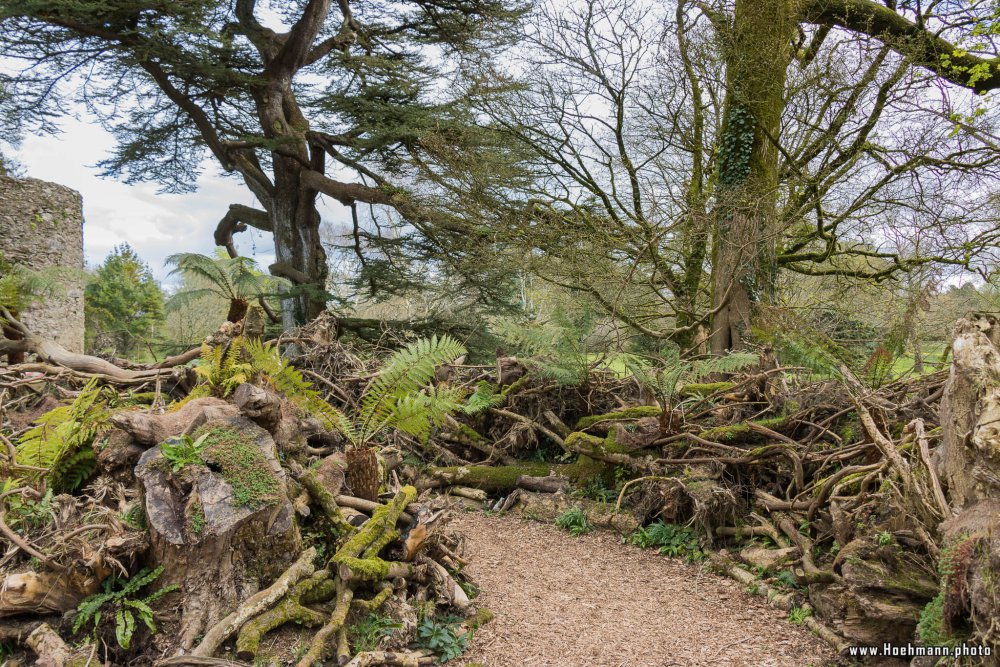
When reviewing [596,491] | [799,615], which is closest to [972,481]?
[799,615]

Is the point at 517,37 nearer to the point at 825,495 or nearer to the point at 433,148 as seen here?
the point at 433,148

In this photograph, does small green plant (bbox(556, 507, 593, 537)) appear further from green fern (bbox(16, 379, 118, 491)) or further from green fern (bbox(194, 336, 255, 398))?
green fern (bbox(16, 379, 118, 491))

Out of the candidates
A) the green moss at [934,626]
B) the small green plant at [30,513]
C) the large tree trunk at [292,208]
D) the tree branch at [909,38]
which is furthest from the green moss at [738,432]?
the large tree trunk at [292,208]

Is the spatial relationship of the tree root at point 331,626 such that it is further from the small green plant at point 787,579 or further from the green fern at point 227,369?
the small green plant at point 787,579

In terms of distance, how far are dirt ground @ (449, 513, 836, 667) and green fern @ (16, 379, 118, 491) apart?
2.54 m

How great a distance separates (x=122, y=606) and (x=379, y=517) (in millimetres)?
1287

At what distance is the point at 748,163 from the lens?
864 cm

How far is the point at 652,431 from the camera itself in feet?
18.2

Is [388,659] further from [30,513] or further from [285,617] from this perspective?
[30,513]

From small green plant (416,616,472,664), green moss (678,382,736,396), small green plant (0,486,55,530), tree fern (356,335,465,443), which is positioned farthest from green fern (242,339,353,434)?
green moss (678,382,736,396)

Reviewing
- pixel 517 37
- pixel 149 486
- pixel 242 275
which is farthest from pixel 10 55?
pixel 149 486

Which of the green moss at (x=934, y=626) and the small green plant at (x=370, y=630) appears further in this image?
the small green plant at (x=370, y=630)

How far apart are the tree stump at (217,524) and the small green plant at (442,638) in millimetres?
812

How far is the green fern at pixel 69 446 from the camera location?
358 centimetres
